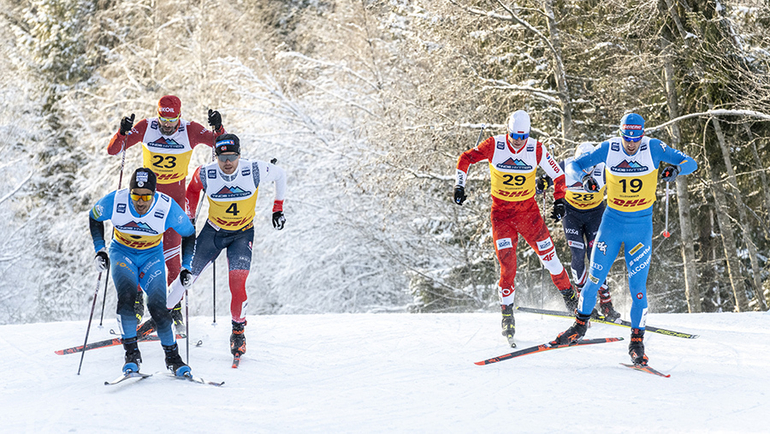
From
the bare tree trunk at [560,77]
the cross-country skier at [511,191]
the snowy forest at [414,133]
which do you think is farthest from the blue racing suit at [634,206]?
the bare tree trunk at [560,77]

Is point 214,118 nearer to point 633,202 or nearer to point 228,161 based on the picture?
point 228,161

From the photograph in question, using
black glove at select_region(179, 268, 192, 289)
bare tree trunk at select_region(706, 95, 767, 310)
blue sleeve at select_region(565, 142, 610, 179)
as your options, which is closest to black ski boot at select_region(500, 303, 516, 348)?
blue sleeve at select_region(565, 142, 610, 179)

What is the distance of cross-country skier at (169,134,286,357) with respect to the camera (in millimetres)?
6109

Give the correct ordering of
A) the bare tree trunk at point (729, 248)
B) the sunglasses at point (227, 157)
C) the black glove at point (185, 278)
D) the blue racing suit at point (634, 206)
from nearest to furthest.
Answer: the black glove at point (185, 278), the blue racing suit at point (634, 206), the sunglasses at point (227, 157), the bare tree trunk at point (729, 248)

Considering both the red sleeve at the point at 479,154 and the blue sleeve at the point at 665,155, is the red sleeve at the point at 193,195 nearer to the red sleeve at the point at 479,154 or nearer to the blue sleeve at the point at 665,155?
the red sleeve at the point at 479,154

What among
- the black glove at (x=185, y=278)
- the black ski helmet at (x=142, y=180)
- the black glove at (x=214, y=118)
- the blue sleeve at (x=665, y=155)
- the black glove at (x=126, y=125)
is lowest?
the black glove at (x=185, y=278)

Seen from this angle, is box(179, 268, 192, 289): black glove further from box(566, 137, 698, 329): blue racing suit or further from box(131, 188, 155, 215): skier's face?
box(566, 137, 698, 329): blue racing suit

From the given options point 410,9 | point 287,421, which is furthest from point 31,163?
point 287,421

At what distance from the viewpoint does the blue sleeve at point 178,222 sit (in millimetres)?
5513

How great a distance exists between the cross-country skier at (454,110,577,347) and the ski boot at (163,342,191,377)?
289 cm

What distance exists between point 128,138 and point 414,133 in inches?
362

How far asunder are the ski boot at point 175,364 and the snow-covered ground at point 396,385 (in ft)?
0.28

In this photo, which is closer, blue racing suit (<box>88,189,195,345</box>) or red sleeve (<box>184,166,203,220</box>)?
blue racing suit (<box>88,189,195,345</box>)

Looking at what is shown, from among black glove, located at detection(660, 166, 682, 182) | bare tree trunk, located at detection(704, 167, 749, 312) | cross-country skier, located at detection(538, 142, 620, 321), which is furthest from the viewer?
bare tree trunk, located at detection(704, 167, 749, 312)
